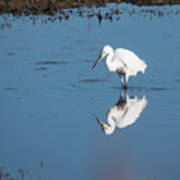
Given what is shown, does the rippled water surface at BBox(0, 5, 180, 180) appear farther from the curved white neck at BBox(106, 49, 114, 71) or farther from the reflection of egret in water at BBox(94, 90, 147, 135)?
the curved white neck at BBox(106, 49, 114, 71)

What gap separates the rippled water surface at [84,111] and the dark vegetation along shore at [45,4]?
307 inches

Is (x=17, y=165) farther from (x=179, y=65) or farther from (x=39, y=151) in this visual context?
(x=179, y=65)

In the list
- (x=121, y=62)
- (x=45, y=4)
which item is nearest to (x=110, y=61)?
(x=121, y=62)

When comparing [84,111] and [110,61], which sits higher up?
[110,61]

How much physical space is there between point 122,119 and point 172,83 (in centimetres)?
287

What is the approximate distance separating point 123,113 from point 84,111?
73 cm

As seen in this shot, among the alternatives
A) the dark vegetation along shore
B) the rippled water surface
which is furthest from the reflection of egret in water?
the dark vegetation along shore

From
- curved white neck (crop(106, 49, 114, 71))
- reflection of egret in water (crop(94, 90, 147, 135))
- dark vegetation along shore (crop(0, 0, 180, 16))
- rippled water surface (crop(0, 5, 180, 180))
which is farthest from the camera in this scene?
dark vegetation along shore (crop(0, 0, 180, 16))

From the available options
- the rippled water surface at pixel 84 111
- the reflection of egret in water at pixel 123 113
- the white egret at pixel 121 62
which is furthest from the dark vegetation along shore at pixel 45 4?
the reflection of egret in water at pixel 123 113

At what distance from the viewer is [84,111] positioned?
10.1 metres

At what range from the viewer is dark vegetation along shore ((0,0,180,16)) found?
86.0ft

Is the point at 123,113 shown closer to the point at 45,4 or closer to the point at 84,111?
the point at 84,111

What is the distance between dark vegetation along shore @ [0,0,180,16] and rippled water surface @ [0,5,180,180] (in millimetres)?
7799

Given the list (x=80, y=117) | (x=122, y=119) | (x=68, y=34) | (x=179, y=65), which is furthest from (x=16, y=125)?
(x=68, y=34)
